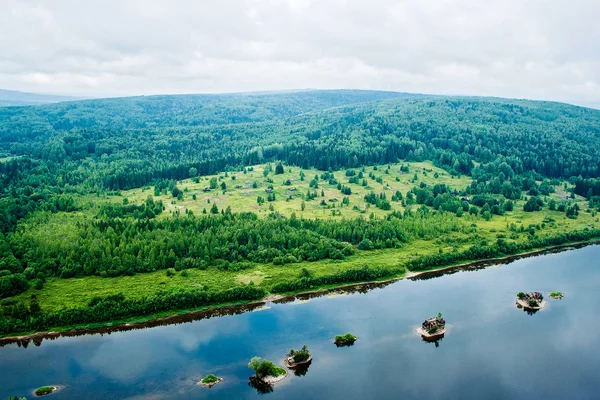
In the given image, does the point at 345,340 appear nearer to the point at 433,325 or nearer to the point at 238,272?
the point at 433,325

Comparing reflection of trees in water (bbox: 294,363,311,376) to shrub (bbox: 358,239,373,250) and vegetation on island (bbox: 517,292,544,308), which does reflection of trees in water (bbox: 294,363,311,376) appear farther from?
shrub (bbox: 358,239,373,250)

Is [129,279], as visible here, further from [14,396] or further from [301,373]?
[301,373]

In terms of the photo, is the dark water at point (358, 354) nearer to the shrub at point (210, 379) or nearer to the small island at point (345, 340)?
the shrub at point (210, 379)

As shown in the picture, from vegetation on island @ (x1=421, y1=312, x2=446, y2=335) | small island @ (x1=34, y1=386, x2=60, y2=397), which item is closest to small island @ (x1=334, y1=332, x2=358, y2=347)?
vegetation on island @ (x1=421, y1=312, x2=446, y2=335)

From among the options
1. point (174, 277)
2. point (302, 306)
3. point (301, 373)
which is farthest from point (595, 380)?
point (174, 277)

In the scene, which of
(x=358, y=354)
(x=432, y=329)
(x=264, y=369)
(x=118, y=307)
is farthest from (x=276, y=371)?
(x=118, y=307)

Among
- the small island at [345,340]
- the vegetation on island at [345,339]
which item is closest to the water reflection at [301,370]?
the small island at [345,340]
